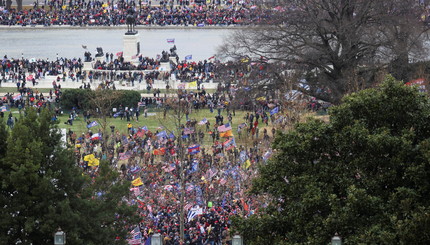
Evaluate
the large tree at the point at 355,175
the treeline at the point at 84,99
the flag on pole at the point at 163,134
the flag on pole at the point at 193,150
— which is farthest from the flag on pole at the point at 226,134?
the large tree at the point at 355,175

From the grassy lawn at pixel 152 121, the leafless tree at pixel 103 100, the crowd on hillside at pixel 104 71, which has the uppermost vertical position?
the leafless tree at pixel 103 100

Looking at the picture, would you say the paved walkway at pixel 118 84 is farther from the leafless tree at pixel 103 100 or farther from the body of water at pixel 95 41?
the body of water at pixel 95 41

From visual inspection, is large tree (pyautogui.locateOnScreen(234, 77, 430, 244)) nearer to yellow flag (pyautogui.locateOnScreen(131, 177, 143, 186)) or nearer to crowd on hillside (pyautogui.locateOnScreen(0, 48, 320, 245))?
crowd on hillside (pyautogui.locateOnScreen(0, 48, 320, 245))

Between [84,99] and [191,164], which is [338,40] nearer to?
[191,164]

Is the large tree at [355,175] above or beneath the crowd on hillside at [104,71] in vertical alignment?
above

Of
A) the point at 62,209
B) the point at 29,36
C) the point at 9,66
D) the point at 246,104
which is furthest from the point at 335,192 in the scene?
the point at 29,36

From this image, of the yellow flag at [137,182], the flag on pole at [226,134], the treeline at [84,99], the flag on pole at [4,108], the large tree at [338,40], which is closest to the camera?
the yellow flag at [137,182]

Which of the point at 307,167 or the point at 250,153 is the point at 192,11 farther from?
the point at 307,167
